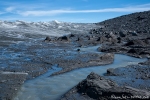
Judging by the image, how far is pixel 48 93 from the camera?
25.1ft

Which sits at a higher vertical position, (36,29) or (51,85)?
(36,29)

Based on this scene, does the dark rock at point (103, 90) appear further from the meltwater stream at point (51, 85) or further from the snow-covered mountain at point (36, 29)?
the snow-covered mountain at point (36, 29)

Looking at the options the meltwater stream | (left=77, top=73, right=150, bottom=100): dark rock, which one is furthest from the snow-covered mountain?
(left=77, top=73, right=150, bottom=100): dark rock

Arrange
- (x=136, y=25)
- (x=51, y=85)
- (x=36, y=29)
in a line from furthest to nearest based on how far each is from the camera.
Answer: (x=36, y=29)
(x=136, y=25)
(x=51, y=85)

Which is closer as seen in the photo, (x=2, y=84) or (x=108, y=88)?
(x=108, y=88)

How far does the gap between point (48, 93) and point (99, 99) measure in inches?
80.7

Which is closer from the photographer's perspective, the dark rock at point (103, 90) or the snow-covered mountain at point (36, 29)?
the dark rock at point (103, 90)

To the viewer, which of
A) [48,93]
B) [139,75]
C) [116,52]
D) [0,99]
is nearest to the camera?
[0,99]

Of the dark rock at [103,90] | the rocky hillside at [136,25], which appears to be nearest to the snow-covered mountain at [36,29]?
the rocky hillside at [136,25]

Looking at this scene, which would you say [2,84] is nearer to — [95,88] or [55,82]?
[55,82]

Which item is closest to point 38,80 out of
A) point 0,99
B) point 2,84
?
point 2,84

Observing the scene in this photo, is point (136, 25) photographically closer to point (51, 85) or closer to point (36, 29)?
point (36, 29)

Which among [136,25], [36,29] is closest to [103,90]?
[136,25]

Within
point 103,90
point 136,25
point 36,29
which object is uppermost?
point 36,29
